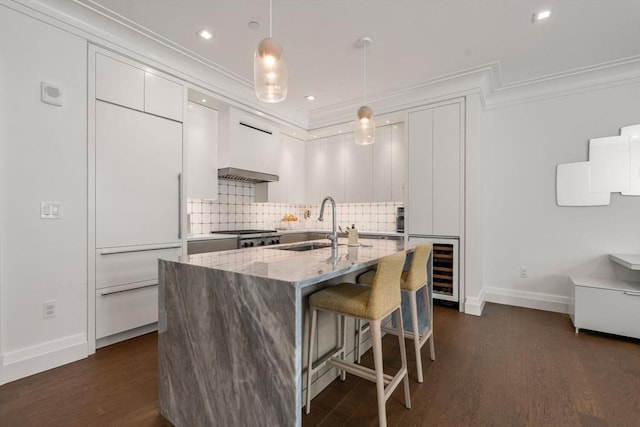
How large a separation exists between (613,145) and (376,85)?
2696 millimetres

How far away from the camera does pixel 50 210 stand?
2.26 metres

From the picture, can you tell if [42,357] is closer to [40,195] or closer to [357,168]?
[40,195]

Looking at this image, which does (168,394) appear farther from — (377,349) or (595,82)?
(595,82)

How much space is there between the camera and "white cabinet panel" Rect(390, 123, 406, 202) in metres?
4.35

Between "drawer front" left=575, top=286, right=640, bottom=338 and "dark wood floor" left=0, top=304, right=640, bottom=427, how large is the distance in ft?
0.40

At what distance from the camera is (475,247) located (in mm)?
3537

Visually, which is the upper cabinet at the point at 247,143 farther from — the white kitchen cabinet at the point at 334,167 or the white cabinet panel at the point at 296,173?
the white kitchen cabinet at the point at 334,167

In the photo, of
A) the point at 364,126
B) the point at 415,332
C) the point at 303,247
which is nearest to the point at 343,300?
the point at 415,332

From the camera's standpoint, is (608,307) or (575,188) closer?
(608,307)

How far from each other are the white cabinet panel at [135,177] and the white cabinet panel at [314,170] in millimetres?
2538

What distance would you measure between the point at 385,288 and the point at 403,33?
2336mm

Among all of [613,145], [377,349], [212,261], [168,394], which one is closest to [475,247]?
[613,145]

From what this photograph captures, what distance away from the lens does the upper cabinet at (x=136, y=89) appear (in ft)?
8.47

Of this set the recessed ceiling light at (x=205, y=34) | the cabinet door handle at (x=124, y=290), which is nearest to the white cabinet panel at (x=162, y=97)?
the recessed ceiling light at (x=205, y=34)
